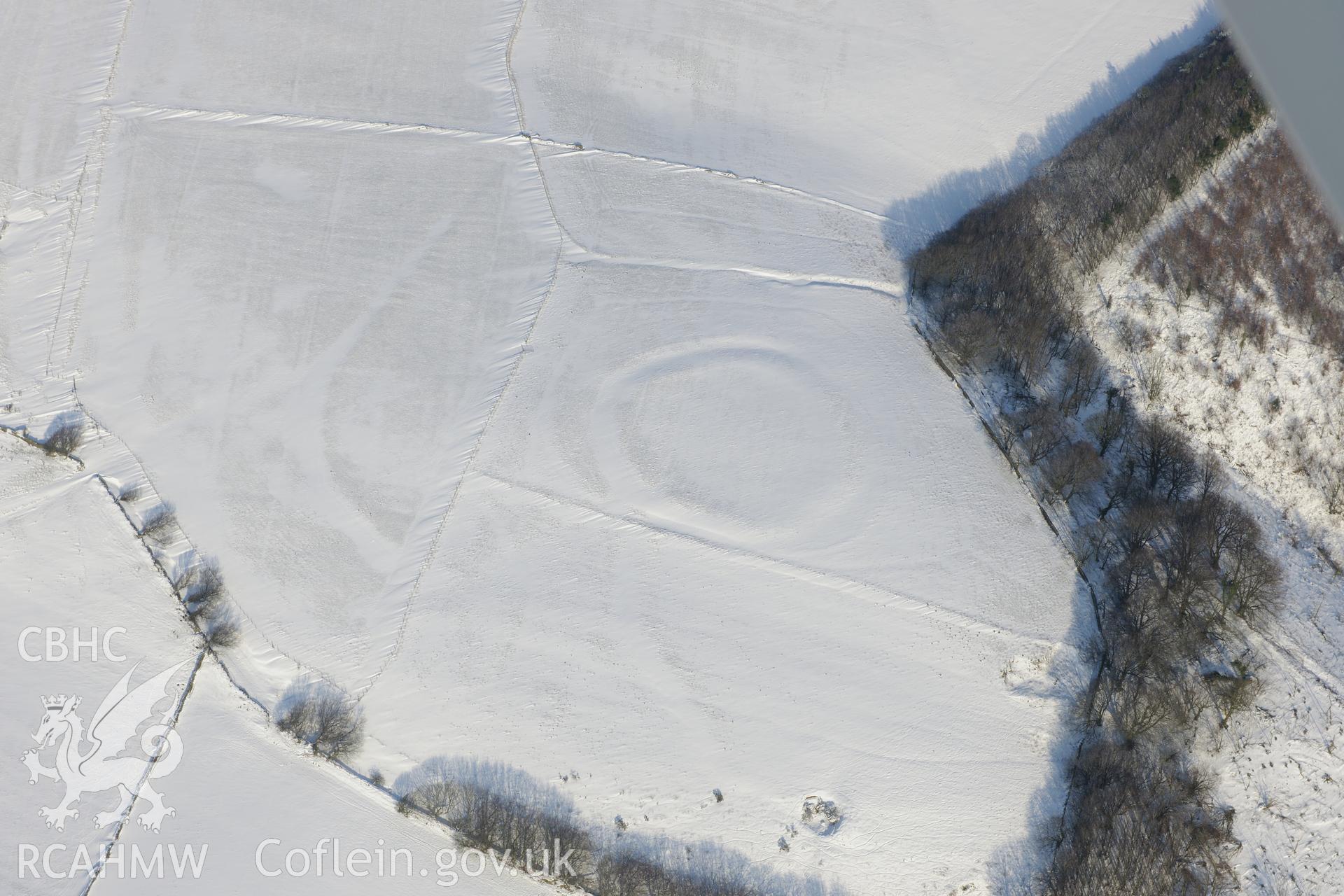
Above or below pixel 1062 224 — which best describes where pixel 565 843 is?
below

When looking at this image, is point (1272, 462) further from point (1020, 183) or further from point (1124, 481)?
point (1020, 183)

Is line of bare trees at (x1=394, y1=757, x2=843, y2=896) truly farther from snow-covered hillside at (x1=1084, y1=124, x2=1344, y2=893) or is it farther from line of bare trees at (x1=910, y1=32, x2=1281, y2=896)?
snow-covered hillside at (x1=1084, y1=124, x2=1344, y2=893)

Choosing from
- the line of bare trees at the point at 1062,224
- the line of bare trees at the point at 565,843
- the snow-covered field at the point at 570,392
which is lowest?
the line of bare trees at the point at 565,843

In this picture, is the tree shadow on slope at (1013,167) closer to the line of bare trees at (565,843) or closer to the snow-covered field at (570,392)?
the snow-covered field at (570,392)

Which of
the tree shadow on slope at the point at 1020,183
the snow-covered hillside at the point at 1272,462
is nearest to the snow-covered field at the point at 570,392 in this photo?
the tree shadow on slope at the point at 1020,183
